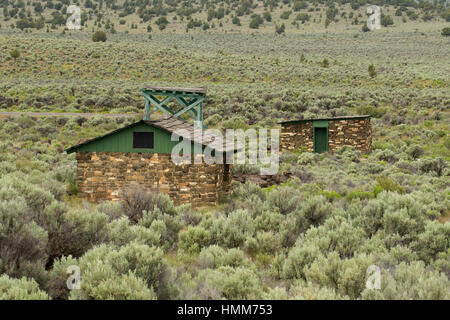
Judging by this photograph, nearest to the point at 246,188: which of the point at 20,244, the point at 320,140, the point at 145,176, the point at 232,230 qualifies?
the point at 145,176

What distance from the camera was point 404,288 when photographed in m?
4.87

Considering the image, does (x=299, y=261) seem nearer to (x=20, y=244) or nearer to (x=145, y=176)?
(x=20, y=244)

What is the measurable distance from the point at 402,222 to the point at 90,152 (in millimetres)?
8639

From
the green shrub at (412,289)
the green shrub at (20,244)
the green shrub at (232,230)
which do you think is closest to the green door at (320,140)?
the green shrub at (232,230)

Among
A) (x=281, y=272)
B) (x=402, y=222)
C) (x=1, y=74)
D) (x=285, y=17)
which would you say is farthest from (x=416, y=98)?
(x=285, y=17)

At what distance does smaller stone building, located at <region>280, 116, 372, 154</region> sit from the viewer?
23219mm

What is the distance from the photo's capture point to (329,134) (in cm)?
2339

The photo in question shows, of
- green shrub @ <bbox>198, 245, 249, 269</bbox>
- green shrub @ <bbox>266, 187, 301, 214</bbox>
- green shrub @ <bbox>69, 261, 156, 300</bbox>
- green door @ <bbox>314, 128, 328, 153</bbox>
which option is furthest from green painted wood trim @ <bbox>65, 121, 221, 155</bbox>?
green door @ <bbox>314, 128, 328, 153</bbox>

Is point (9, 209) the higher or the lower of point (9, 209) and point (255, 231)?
the higher

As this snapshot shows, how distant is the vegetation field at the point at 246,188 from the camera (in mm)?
4984

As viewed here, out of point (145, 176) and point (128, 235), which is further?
point (145, 176)

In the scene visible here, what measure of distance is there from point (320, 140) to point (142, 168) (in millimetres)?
14663
